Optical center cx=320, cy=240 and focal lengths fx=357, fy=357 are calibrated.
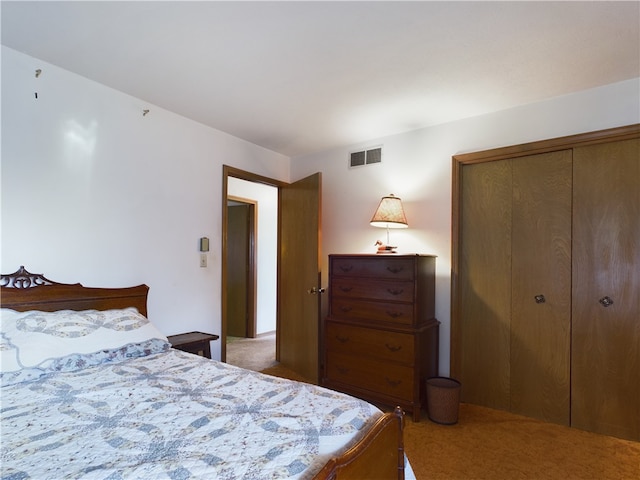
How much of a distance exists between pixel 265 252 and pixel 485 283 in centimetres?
318

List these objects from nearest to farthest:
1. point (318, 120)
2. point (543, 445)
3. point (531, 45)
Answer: point (531, 45) → point (543, 445) → point (318, 120)

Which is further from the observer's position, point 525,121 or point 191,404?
point 525,121

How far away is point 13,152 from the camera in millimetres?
2020

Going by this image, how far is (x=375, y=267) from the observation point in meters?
Answer: 2.83

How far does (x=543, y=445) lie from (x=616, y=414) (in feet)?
1.81

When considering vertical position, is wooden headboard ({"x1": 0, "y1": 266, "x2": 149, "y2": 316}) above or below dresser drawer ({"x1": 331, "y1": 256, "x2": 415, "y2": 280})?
below

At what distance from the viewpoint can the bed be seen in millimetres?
966

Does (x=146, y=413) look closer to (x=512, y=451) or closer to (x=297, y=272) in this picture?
(x=512, y=451)

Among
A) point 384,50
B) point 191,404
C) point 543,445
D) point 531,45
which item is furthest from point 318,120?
point 543,445

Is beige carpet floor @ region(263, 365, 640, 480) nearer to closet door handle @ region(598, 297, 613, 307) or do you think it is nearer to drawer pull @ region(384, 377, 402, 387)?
drawer pull @ region(384, 377, 402, 387)

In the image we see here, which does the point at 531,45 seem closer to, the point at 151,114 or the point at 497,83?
the point at 497,83

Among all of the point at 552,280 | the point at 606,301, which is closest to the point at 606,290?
the point at 606,301

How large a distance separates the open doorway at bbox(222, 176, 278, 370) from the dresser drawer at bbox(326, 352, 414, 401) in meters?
2.00

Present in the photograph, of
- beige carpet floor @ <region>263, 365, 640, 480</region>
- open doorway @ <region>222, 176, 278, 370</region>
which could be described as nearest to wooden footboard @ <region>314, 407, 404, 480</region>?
beige carpet floor @ <region>263, 365, 640, 480</region>
